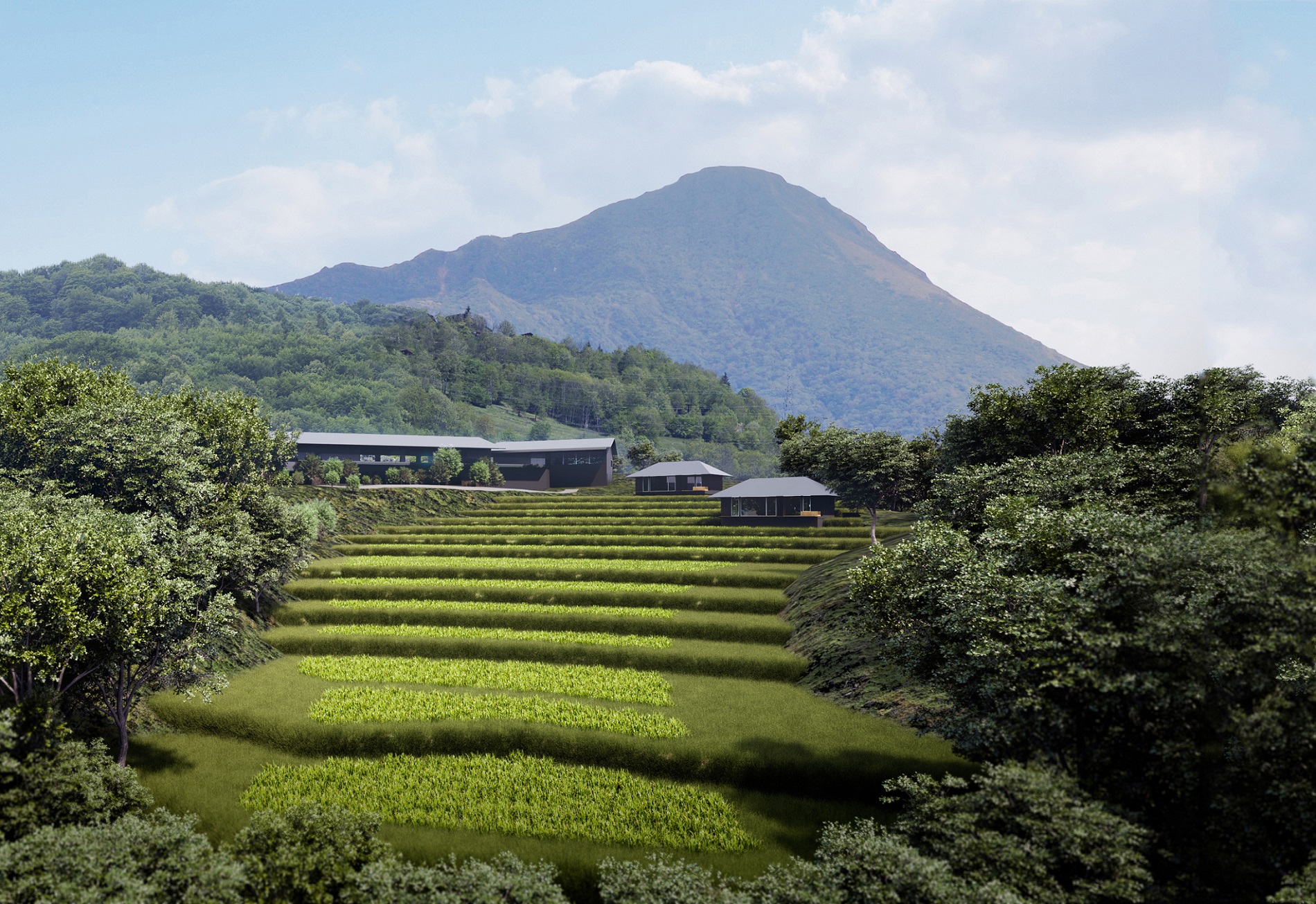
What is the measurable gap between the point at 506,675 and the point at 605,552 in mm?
21142

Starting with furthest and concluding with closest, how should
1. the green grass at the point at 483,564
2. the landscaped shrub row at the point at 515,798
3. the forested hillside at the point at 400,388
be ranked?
the forested hillside at the point at 400,388 < the green grass at the point at 483,564 < the landscaped shrub row at the point at 515,798

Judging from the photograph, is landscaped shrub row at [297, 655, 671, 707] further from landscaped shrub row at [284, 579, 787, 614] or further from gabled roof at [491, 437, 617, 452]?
gabled roof at [491, 437, 617, 452]

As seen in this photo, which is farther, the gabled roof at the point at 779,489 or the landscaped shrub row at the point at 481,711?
the gabled roof at the point at 779,489

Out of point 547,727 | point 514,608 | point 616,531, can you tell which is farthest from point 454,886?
point 616,531

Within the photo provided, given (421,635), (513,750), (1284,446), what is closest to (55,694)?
(513,750)

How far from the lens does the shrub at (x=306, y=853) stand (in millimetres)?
14344

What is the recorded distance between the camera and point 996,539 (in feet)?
61.9

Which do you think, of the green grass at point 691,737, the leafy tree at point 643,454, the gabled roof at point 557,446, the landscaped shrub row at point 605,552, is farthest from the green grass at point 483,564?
the leafy tree at point 643,454

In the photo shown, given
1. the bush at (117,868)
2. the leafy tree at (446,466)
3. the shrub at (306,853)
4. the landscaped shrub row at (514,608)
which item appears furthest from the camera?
the leafy tree at (446,466)

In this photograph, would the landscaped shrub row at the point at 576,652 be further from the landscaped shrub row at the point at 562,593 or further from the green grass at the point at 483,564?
the green grass at the point at 483,564

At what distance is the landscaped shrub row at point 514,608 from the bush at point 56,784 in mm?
20335

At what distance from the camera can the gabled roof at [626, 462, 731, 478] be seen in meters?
79.4

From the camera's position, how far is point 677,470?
7988 centimetres

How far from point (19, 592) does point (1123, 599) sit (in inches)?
1088
